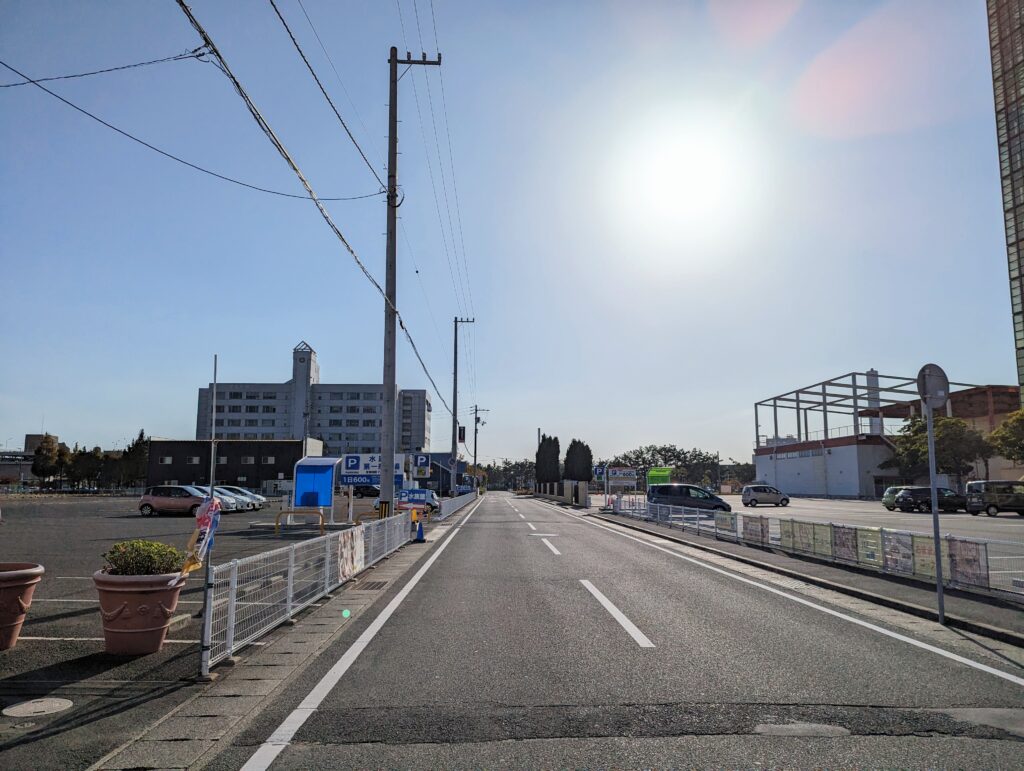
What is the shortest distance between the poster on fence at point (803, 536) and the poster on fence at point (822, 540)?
0.18 m

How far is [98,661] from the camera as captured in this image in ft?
21.6

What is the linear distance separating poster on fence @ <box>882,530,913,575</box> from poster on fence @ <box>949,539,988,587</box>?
0.85 m

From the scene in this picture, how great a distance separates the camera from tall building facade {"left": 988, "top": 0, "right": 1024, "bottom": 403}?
50969mm

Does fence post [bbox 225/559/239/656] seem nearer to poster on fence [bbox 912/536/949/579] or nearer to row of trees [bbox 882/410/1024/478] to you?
poster on fence [bbox 912/536/949/579]

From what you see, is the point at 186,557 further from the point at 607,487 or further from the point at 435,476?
the point at 435,476

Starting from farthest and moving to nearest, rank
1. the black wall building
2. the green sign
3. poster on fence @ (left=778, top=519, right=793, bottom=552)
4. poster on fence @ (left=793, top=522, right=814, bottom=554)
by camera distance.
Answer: the black wall building
the green sign
poster on fence @ (left=778, top=519, right=793, bottom=552)
poster on fence @ (left=793, top=522, right=814, bottom=554)

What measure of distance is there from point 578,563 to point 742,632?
23.2 feet

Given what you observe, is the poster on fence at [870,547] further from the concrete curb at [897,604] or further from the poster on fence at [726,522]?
the poster on fence at [726,522]

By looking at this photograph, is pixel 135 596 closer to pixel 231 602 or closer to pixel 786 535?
pixel 231 602

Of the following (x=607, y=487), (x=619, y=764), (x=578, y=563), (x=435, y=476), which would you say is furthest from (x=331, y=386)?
(x=619, y=764)

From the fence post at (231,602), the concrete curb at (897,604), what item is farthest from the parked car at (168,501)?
the fence post at (231,602)

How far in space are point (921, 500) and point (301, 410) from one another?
360ft

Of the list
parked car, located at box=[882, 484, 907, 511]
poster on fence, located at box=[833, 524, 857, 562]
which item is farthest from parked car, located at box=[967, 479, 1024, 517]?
poster on fence, located at box=[833, 524, 857, 562]

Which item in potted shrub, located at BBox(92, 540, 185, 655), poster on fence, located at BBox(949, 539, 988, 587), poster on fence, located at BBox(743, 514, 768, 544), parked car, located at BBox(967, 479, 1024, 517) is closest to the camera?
potted shrub, located at BBox(92, 540, 185, 655)
